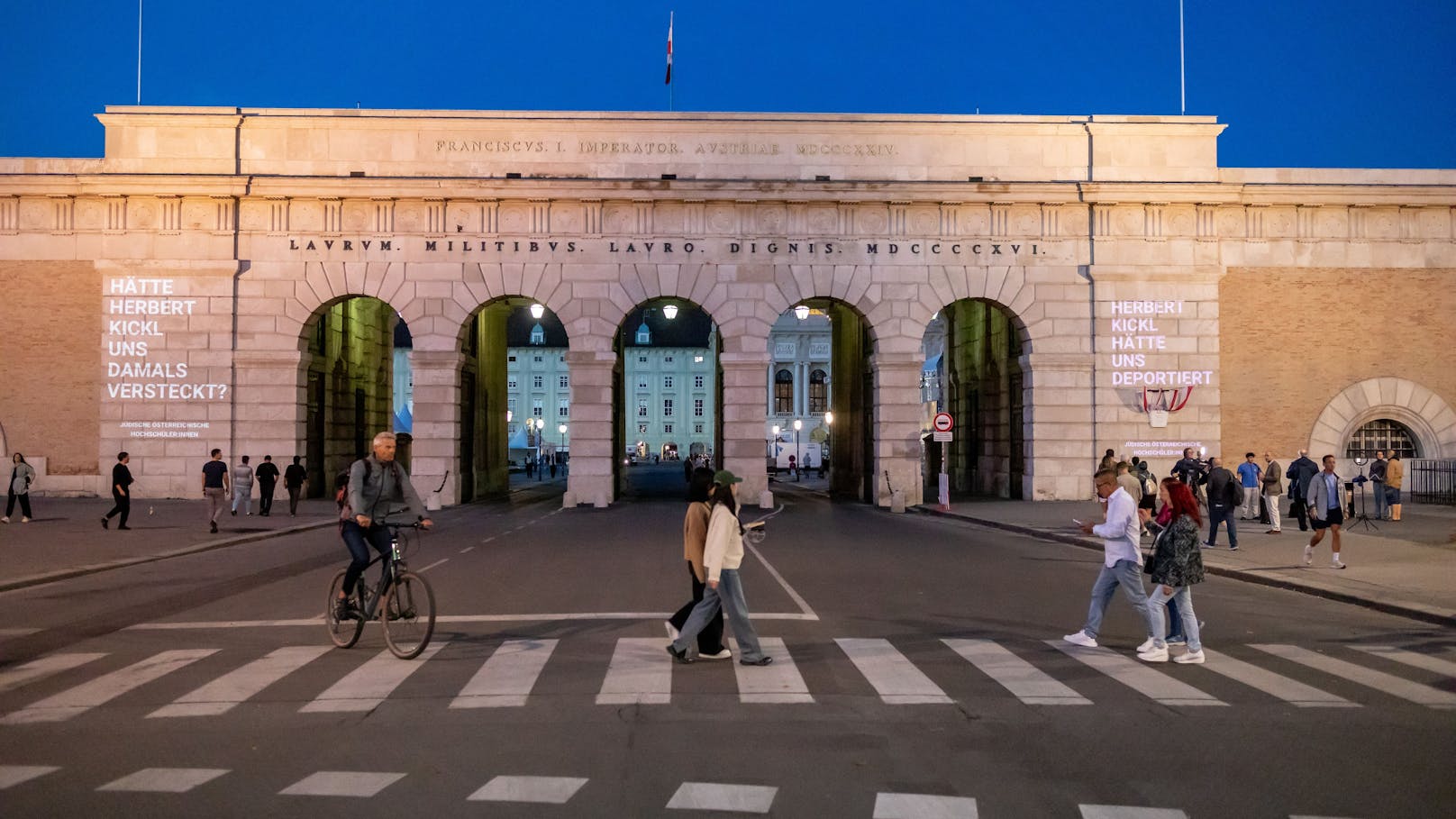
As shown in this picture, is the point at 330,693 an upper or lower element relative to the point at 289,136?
lower

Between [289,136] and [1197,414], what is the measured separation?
1190 inches

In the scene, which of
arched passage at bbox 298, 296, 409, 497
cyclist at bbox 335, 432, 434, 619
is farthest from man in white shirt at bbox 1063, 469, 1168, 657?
arched passage at bbox 298, 296, 409, 497

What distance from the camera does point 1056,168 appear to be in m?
37.4

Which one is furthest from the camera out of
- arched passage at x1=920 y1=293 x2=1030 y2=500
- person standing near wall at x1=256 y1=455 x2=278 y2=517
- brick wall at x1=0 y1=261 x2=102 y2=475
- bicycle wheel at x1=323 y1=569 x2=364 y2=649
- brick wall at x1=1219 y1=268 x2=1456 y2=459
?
arched passage at x1=920 y1=293 x2=1030 y2=500

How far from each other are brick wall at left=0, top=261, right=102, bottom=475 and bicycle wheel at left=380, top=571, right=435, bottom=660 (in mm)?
30078

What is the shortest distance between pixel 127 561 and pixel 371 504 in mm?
10081

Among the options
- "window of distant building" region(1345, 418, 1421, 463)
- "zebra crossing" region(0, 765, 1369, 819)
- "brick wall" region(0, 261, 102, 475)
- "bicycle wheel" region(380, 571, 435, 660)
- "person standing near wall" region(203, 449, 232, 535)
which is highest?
"brick wall" region(0, 261, 102, 475)

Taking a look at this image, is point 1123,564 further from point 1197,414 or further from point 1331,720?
point 1197,414

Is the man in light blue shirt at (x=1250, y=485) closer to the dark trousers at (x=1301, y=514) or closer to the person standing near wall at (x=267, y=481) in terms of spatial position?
the dark trousers at (x=1301, y=514)

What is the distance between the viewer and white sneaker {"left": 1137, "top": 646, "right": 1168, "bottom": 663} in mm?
10438

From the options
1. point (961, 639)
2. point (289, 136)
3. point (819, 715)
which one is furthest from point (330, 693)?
point (289, 136)

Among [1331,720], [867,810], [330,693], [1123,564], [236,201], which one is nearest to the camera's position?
[867,810]

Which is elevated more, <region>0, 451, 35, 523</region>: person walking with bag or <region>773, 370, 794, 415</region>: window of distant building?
<region>773, 370, 794, 415</region>: window of distant building

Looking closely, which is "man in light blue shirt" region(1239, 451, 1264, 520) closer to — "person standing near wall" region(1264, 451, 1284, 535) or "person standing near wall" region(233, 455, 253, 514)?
"person standing near wall" region(1264, 451, 1284, 535)
